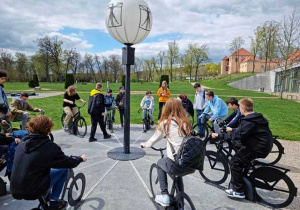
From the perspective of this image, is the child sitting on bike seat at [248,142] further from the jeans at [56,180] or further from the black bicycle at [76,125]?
the black bicycle at [76,125]

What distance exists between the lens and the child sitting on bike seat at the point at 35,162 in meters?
2.24

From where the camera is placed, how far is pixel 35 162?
2240mm

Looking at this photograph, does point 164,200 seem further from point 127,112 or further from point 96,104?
point 96,104

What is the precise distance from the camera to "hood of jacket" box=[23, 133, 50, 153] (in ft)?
7.34

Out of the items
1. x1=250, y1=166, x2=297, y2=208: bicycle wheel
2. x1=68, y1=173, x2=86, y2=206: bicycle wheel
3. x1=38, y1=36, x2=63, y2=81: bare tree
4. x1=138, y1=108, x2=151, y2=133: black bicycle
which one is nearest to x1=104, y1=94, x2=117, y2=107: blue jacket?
x1=138, y1=108, x2=151, y2=133: black bicycle

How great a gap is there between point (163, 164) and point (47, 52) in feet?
201

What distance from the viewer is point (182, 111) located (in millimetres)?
2732

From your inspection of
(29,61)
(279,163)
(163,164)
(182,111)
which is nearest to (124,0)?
(182,111)

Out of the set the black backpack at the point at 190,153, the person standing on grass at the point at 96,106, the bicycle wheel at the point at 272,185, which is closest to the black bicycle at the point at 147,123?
the person standing on grass at the point at 96,106

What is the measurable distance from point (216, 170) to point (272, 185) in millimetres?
1213

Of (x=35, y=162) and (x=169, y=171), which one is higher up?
(x=35, y=162)

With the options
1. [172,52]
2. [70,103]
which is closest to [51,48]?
[172,52]

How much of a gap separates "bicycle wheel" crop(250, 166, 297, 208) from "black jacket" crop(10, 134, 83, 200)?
10.4ft

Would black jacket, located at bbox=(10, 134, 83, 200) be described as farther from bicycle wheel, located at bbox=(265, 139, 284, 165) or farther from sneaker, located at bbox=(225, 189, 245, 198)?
bicycle wheel, located at bbox=(265, 139, 284, 165)
